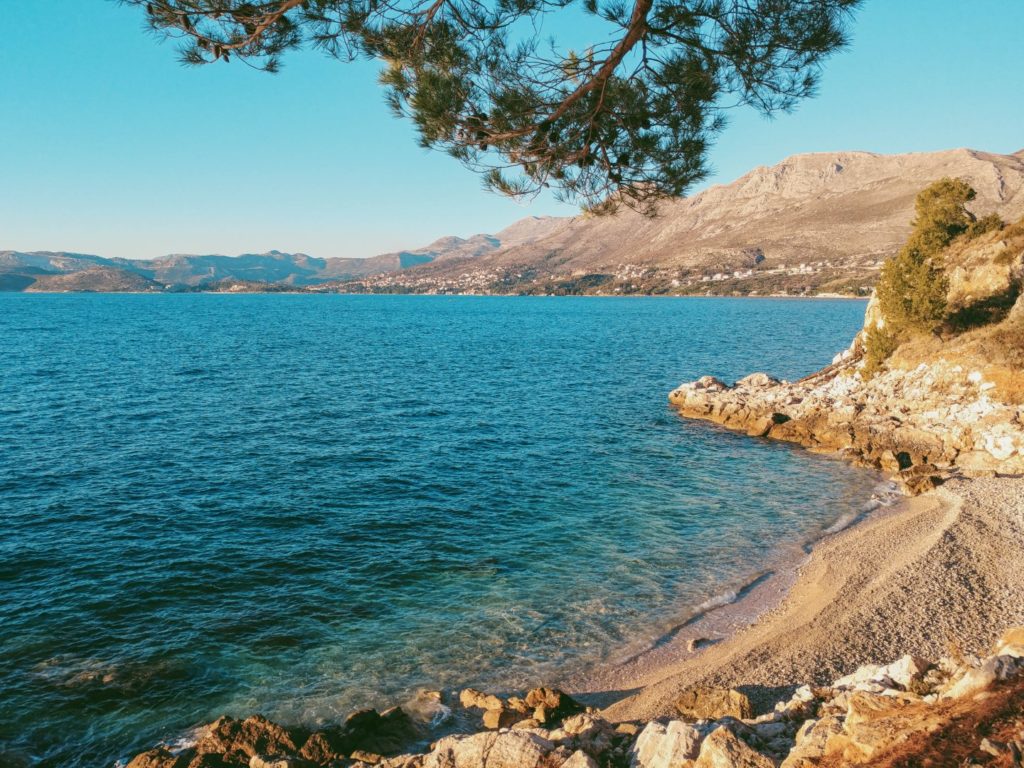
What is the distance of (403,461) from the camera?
32.0 m

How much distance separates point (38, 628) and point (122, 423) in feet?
82.4

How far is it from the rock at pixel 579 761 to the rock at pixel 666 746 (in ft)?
2.69

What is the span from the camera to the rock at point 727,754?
825 cm

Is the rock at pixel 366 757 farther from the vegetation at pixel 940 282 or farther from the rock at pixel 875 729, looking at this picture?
the vegetation at pixel 940 282

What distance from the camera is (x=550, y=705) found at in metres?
12.6

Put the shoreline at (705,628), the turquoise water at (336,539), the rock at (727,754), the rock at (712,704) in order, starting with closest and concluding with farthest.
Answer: the rock at (727,754) → the rock at (712,704) → the turquoise water at (336,539) → the shoreline at (705,628)

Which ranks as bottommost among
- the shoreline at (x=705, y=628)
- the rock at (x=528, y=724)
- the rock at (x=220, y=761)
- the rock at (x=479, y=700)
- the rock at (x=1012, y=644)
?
the shoreline at (x=705, y=628)

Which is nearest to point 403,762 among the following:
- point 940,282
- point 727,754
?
point 727,754

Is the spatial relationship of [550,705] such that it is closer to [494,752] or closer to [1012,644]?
[494,752]

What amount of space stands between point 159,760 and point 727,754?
10165 mm

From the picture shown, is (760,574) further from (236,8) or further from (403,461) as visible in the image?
(236,8)

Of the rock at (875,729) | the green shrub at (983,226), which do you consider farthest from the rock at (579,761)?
the green shrub at (983,226)

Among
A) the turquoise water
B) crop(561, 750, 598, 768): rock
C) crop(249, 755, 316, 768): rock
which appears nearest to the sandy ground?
the turquoise water

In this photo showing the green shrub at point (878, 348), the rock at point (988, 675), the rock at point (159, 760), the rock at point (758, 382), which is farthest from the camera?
the rock at point (758, 382)
